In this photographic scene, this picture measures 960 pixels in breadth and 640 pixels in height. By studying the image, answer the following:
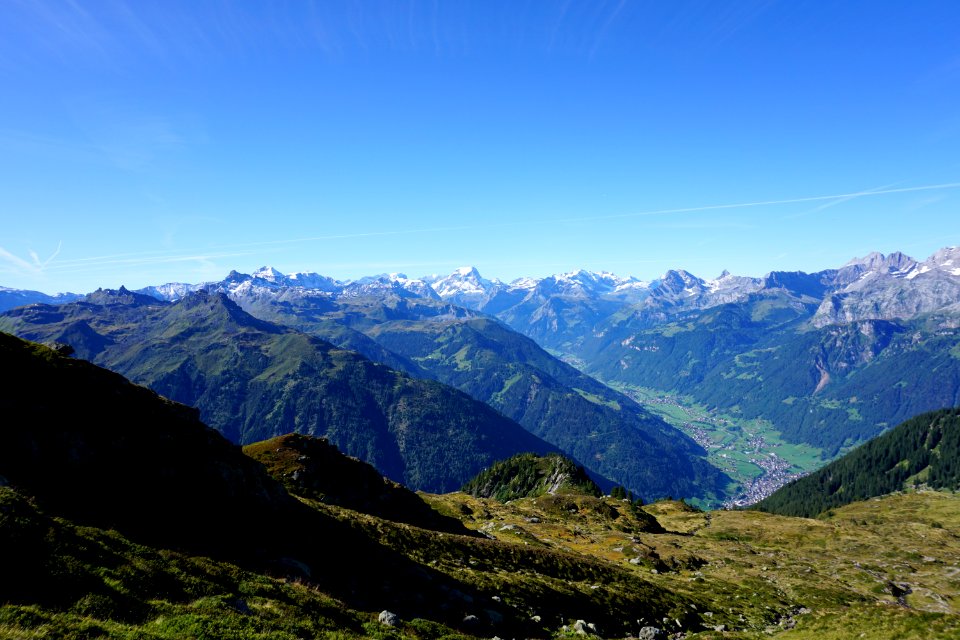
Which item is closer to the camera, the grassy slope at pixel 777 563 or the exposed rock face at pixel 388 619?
the exposed rock face at pixel 388 619

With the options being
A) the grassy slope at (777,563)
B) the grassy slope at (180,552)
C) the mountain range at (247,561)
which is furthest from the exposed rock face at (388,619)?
the grassy slope at (777,563)

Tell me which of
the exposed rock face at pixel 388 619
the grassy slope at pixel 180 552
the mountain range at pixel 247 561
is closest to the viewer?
the grassy slope at pixel 180 552

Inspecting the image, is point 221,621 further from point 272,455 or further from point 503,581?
point 272,455

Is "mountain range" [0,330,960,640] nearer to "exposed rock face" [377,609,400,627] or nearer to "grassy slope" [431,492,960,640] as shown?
"exposed rock face" [377,609,400,627]

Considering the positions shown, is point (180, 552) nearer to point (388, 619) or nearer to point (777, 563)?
point (388, 619)

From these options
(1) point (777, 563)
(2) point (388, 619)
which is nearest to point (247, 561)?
(2) point (388, 619)

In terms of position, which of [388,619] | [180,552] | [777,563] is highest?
[180,552]

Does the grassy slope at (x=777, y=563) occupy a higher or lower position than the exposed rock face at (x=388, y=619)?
lower

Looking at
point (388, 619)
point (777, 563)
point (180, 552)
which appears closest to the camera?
point (180, 552)

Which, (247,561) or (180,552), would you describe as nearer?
(180,552)

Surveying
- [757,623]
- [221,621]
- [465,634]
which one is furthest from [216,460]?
[757,623]

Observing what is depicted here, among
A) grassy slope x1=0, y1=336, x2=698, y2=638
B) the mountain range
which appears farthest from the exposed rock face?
grassy slope x1=0, y1=336, x2=698, y2=638

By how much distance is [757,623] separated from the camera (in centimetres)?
4684

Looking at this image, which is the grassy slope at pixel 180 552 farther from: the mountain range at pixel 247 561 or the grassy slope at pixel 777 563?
the grassy slope at pixel 777 563
